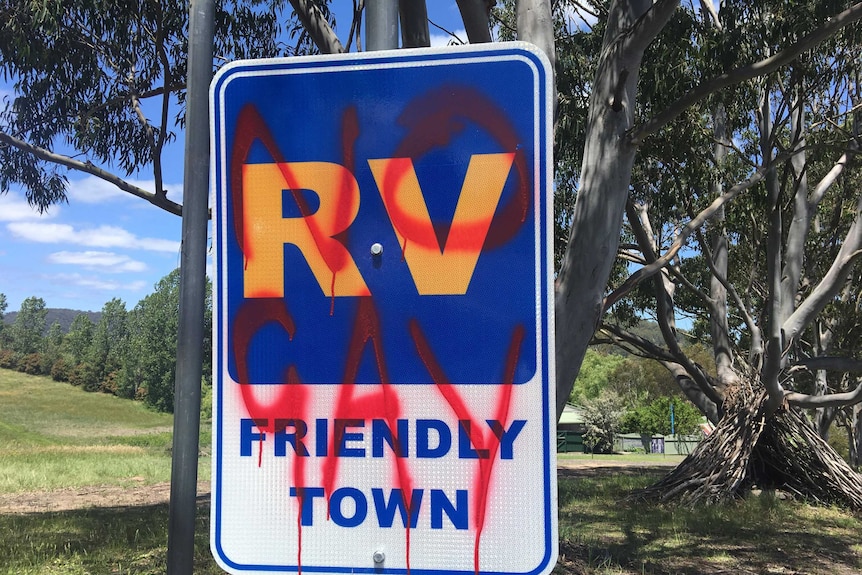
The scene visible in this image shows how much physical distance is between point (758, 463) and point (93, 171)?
10.2 m

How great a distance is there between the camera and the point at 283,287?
130 centimetres

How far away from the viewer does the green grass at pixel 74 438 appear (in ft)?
55.7

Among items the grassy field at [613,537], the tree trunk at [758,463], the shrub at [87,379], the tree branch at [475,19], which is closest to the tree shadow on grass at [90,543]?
the grassy field at [613,537]

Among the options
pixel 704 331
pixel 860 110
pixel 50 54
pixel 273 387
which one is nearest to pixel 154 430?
pixel 704 331

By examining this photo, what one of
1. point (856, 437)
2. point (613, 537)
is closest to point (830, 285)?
point (613, 537)

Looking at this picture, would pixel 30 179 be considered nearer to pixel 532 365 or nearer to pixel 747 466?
pixel 747 466

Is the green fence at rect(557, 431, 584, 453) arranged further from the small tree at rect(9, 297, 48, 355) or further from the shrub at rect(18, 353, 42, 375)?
the small tree at rect(9, 297, 48, 355)

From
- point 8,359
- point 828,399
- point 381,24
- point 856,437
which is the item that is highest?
point 381,24

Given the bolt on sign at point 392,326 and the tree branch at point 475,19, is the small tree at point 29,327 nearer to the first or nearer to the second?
the tree branch at point 475,19

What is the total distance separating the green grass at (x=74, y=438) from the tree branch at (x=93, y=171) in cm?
557

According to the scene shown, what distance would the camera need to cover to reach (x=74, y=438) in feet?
133

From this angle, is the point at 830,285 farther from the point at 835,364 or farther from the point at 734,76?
the point at 734,76

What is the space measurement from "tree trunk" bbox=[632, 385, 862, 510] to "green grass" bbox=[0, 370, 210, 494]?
7628 mm

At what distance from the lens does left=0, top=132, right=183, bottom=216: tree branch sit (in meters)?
9.02
